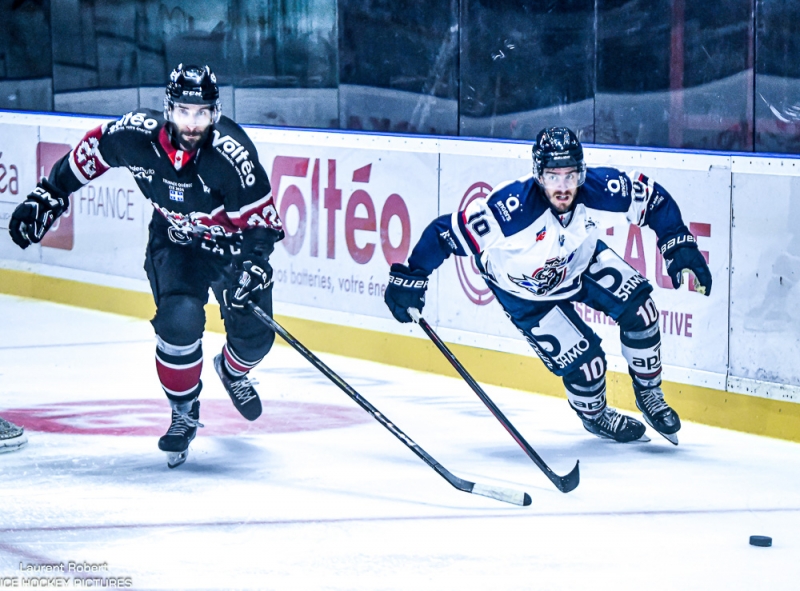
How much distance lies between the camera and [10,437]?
5.28 metres

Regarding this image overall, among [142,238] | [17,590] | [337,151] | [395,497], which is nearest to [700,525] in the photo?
[395,497]

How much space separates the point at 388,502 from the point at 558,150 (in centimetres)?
123

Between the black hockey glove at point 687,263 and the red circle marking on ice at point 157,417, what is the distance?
146cm

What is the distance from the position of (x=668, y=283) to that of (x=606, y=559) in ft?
6.46

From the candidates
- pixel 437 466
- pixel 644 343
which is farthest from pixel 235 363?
pixel 644 343

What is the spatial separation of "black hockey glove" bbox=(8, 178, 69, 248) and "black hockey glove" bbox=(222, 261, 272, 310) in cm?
66

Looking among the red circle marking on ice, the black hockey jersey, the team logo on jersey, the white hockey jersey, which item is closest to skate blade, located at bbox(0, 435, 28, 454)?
the red circle marking on ice

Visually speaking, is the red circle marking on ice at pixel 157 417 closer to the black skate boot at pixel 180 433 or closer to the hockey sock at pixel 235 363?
the hockey sock at pixel 235 363

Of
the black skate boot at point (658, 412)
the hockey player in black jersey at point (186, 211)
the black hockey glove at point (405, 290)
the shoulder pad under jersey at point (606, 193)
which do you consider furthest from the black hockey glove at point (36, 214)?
the black skate boot at point (658, 412)

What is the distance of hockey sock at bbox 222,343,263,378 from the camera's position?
5410 millimetres

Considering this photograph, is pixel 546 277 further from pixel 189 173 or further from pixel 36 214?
pixel 36 214

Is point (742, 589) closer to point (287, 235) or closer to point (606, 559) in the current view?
point (606, 559)

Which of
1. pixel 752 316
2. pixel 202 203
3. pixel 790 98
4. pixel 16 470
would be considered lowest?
pixel 16 470

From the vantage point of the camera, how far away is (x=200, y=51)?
334 inches
